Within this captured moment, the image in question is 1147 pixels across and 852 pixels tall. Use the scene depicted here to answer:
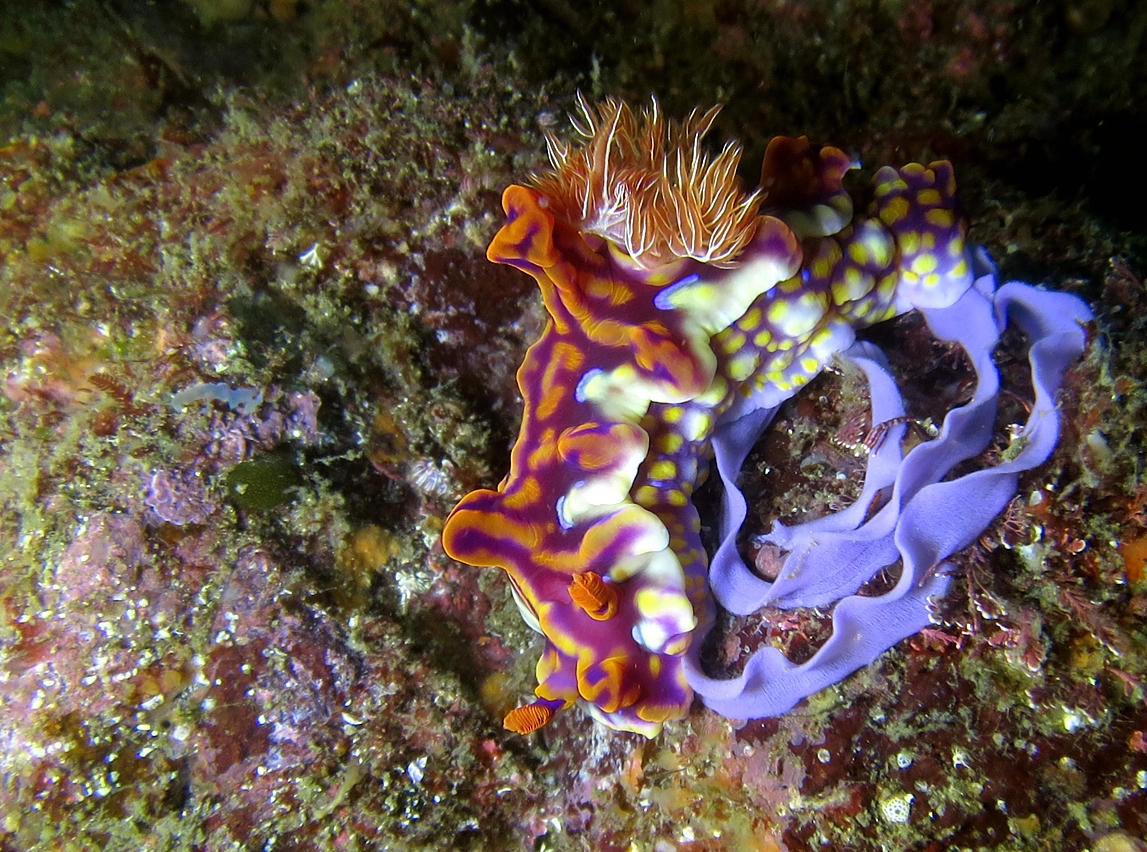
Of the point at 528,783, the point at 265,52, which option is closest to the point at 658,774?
the point at 528,783

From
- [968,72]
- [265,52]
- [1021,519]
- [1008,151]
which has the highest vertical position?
[265,52]

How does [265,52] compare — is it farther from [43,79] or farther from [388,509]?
[388,509]

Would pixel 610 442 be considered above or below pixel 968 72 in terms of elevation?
below

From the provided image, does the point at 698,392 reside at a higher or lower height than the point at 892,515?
higher

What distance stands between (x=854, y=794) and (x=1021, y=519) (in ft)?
3.39

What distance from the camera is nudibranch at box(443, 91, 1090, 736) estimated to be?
206 centimetres

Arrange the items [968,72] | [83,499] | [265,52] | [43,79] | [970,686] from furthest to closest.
Answer: [43,79], [265,52], [968,72], [83,499], [970,686]

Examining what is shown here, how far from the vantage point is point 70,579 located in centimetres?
226

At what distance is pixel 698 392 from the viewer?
2.16m

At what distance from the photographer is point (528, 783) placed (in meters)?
2.61

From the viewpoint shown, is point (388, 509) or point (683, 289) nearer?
point (683, 289)

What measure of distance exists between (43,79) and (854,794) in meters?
5.67

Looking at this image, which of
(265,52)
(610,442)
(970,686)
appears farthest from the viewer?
(265,52)

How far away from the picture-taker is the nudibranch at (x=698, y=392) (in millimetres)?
2057
